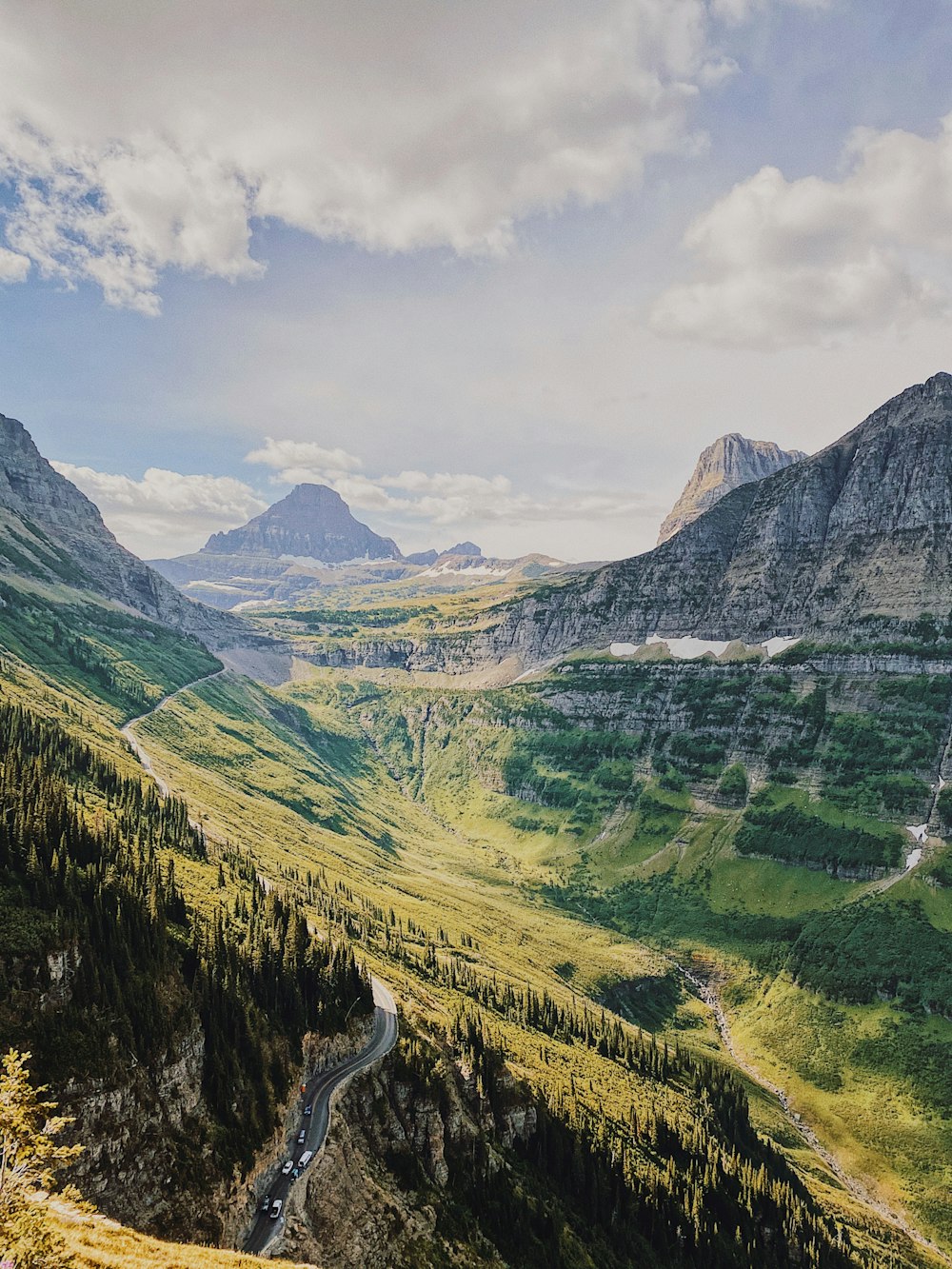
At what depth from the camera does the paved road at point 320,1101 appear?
5044cm

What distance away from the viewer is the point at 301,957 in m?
79.9

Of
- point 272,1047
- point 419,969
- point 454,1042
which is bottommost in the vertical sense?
point 419,969

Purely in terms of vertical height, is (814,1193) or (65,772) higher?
(65,772)

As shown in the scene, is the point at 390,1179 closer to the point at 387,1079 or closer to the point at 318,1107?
the point at 318,1107

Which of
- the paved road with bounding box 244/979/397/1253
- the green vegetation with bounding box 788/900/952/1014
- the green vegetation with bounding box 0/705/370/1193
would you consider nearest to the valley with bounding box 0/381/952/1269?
the green vegetation with bounding box 0/705/370/1193

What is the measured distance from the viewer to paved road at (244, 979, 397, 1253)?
165ft

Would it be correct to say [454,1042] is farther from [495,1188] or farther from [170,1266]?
[170,1266]

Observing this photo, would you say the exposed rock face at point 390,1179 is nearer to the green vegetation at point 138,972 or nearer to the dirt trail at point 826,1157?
the green vegetation at point 138,972

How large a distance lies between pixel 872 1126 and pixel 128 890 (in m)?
174

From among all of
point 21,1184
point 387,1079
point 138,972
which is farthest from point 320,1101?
point 21,1184

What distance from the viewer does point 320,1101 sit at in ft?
211

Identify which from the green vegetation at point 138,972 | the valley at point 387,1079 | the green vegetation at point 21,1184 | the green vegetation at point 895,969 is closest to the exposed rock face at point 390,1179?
the valley at point 387,1079

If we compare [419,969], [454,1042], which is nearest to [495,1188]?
[454,1042]

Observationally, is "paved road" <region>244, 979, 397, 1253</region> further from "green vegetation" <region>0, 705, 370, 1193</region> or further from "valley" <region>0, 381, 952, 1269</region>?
"green vegetation" <region>0, 705, 370, 1193</region>
